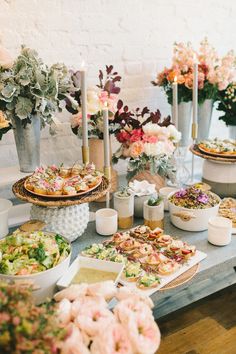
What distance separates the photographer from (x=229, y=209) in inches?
57.9

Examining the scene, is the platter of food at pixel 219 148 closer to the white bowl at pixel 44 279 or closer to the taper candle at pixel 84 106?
the taper candle at pixel 84 106

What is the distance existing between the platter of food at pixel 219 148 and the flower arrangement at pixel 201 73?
258 mm

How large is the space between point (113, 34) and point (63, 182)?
823mm

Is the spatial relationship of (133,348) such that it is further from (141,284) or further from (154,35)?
(154,35)

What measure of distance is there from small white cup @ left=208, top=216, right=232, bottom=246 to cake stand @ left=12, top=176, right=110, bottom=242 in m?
0.33

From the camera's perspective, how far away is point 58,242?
110 centimetres

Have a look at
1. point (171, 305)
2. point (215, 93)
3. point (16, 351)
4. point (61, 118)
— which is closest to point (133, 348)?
point (16, 351)

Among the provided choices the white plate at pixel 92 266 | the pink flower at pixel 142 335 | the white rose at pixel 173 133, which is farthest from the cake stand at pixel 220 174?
the pink flower at pixel 142 335

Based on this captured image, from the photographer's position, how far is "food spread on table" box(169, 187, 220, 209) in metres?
1.36

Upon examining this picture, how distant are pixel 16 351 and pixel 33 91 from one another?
826 millimetres

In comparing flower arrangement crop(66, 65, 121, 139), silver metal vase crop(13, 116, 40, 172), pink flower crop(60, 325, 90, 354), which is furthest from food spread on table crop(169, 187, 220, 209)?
pink flower crop(60, 325, 90, 354)

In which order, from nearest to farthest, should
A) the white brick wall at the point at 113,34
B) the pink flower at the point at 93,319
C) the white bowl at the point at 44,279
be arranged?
the pink flower at the point at 93,319, the white bowl at the point at 44,279, the white brick wall at the point at 113,34

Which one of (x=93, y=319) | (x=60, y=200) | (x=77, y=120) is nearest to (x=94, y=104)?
(x=77, y=120)

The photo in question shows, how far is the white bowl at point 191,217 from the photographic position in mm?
1330
